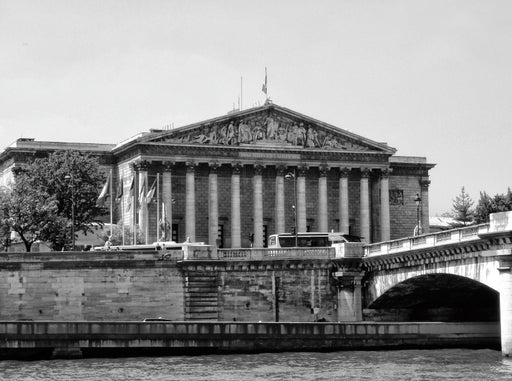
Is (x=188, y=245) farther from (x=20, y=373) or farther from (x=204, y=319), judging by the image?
(x=20, y=373)

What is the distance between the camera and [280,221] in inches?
5344

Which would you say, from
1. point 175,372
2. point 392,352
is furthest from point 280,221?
point 175,372

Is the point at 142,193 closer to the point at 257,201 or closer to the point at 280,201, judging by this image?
the point at 257,201

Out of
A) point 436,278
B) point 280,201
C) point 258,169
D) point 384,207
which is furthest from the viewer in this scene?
point 384,207

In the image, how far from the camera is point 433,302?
313ft

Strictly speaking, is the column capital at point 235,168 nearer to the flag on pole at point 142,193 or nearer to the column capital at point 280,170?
the column capital at point 280,170

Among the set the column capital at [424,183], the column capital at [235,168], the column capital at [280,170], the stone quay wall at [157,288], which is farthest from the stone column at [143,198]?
the column capital at [424,183]

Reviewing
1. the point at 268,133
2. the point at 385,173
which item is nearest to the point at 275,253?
the point at 268,133

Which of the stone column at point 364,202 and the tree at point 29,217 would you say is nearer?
the tree at point 29,217

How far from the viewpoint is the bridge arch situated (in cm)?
8906

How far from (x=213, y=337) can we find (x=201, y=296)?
15351mm

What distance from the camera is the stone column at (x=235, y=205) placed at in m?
134

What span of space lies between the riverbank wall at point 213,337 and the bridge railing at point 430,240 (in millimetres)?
5232

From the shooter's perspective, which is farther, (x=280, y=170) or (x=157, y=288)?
(x=280, y=170)
